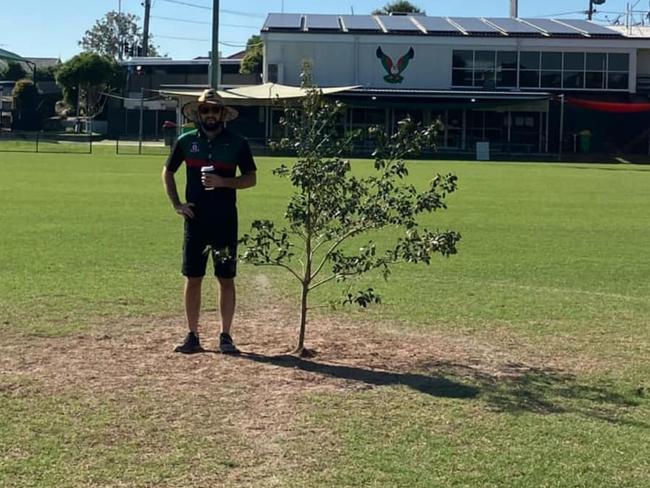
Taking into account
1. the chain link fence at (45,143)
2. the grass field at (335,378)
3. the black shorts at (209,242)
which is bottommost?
the grass field at (335,378)

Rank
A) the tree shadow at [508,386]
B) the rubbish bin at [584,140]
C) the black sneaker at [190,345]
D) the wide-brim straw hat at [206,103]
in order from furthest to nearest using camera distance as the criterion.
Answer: the rubbish bin at [584,140] → the black sneaker at [190,345] → the wide-brim straw hat at [206,103] → the tree shadow at [508,386]

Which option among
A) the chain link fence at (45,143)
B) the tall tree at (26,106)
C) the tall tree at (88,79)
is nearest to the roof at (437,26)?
the chain link fence at (45,143)

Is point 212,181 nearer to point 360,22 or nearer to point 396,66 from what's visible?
point 396,66

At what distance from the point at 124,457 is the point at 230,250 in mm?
2667

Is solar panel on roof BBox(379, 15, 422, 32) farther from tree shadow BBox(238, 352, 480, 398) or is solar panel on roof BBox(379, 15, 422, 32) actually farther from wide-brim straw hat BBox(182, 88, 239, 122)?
tree shadow BBox(238, 352, 480, 398)

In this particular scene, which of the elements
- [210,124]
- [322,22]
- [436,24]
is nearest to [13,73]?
[322,22]

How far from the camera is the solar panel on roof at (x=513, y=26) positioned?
185 feet

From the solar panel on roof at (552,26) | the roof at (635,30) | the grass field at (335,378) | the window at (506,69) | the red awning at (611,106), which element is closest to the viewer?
the grass field at (335,378)

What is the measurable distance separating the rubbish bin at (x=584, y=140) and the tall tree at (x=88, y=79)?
3790 cm

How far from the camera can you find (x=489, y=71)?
56.0 meters

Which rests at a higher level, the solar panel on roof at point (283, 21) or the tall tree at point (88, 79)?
the solar panel on roof at point (283, 21)

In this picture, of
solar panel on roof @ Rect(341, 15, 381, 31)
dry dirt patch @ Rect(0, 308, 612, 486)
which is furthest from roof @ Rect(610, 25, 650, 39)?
dry dirt patch @ Rect(0, 308, 612, 486)

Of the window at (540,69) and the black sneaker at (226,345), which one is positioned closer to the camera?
the black sneaker at (226,345)

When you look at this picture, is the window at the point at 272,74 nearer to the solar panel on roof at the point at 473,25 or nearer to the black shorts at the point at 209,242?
the solar panel on roof at the point at 473,25
